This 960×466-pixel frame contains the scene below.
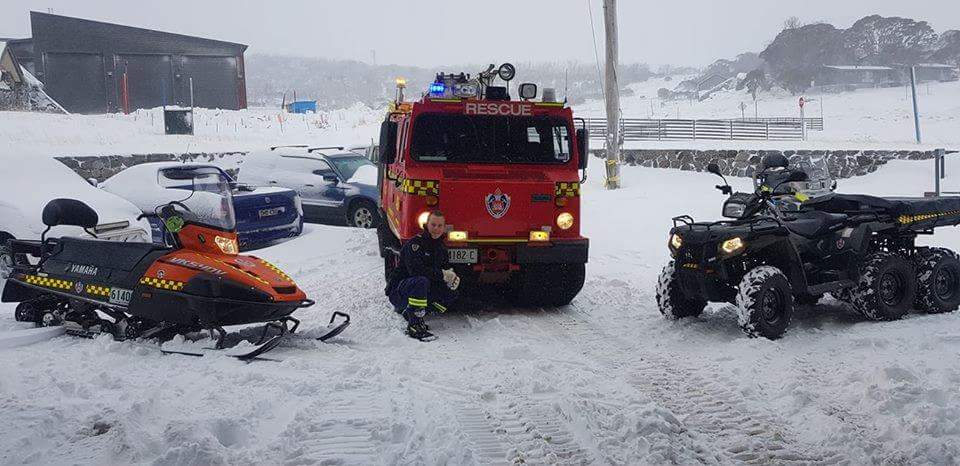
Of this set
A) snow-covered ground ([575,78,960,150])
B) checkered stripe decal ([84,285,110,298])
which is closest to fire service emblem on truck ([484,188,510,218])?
checkered stripe decal ([84,285,110,298])

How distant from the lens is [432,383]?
20.5 feet

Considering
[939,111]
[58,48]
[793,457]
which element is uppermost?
[58,48]

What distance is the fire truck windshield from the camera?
30.2 feet

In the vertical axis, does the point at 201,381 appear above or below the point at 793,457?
above

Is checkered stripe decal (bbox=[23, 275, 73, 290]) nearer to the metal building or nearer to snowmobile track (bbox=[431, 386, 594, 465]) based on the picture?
snowmobile track (bbox=[431, 386, 594, 465])

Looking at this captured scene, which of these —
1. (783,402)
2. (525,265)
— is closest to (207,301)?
(525,265)

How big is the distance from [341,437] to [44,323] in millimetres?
4162

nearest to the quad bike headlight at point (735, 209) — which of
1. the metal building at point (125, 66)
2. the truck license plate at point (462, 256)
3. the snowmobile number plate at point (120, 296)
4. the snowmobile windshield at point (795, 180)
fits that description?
the snowmobile windshield at point (795, 180)

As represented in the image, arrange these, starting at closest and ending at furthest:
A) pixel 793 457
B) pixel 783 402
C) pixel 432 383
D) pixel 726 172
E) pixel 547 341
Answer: pixel 793 457 → pixel 783 402 → pixel 432 383 → pixel 547 341 → pixel 726 172

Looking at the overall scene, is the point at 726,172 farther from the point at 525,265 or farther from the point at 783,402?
the point at 783,402

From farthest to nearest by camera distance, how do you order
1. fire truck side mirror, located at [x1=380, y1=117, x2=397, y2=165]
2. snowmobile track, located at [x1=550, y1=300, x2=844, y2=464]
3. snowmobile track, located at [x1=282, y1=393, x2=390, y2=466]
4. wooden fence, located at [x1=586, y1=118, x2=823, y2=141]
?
wooden fence, located at [x1=586, y1=118, x2=823, y2=141]
fire truck side mirror, located at [x1=380, y1=117, x2=397, y2=165]
snowmobile track, located at [x1=550, y1=300, x2=844, y2=464]
snowmobile track, located at [x1=282, y1=393, x2=390, y2=466]

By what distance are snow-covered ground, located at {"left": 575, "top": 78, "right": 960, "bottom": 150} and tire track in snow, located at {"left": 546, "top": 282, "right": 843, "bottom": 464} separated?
1826 cm

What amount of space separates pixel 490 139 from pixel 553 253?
4.76 feet

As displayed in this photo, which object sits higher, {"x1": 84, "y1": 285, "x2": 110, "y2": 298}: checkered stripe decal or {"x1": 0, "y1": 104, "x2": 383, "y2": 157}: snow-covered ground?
{"x1": 0, "y1": 104, "x2": 383, "y2": 157}: snow-covered ground
